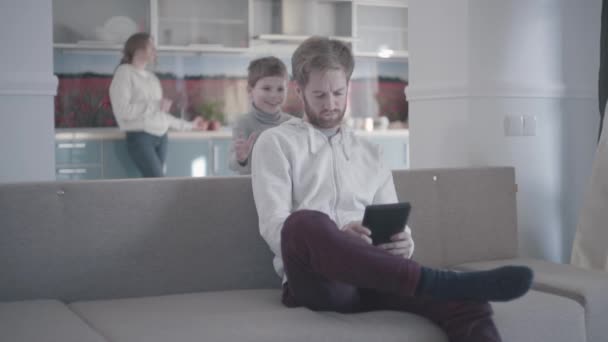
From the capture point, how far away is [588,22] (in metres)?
3.68

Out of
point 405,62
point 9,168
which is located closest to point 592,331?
point 9,168

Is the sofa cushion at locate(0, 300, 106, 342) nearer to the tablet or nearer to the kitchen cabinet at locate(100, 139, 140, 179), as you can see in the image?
the tablet

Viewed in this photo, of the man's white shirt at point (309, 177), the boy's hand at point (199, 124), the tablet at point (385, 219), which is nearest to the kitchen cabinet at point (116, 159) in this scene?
the boy's hand at point (199, 124)

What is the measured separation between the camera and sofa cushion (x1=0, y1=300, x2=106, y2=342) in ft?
6.11

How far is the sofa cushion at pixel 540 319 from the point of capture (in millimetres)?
2184

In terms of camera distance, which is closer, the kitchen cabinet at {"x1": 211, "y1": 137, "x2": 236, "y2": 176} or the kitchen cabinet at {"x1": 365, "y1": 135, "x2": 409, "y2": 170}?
the kitchen cabinet at {"x1": 211, "y1": 137, "x2": 236, "y2": 176}

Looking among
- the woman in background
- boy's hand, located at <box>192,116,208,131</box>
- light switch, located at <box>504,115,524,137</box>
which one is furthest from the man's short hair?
boy's hand, located at <box>192,116,208,131</box>

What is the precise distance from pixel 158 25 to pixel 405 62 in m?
2.56

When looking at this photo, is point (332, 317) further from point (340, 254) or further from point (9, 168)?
point (9, 168)

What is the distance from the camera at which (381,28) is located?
7855 mm

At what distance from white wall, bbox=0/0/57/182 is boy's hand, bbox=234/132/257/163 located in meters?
0.72

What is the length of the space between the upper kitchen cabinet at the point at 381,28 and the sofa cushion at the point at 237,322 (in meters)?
5.67

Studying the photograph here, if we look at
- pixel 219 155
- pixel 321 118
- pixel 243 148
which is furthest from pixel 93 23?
pixel 321 118

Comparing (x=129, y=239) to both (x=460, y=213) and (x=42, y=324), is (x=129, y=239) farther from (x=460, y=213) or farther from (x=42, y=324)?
(x=460, y=213)
